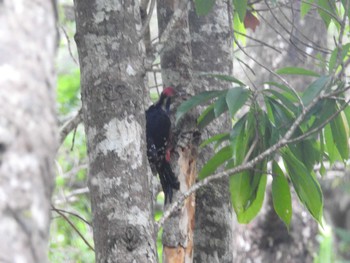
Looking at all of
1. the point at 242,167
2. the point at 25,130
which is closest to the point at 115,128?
the point at 242,167

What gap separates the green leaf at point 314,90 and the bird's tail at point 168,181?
2.04 ft

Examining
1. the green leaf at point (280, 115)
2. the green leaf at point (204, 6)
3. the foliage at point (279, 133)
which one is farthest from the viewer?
the green leaf at point (204, 6)

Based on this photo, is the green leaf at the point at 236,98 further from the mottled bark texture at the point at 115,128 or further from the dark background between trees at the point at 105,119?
the mottled bark texture at the point at 115,128

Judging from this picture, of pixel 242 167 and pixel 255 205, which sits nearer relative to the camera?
pixel 242 167

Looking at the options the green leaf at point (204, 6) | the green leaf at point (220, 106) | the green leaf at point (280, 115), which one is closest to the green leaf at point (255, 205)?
the green leaf at point (280, 115)

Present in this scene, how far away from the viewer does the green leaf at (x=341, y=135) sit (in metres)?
3.20

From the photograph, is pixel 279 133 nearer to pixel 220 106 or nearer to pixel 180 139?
pixel 220 106

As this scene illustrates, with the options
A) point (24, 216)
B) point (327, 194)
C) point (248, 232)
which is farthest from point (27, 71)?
point (327, 194)

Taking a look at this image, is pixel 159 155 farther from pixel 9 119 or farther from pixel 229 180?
pixel 9 119

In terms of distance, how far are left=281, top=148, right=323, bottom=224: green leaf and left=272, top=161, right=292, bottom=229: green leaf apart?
0.07m

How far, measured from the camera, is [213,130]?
3.62 metres

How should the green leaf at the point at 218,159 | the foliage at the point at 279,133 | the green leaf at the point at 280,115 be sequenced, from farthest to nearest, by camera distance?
1. the green leaf at the point at 218,159
2. the green leaf at the point at 280,115
3. the foliage at the point at 279,133

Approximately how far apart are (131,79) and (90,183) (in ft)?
1.31

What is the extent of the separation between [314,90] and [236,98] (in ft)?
1.01
